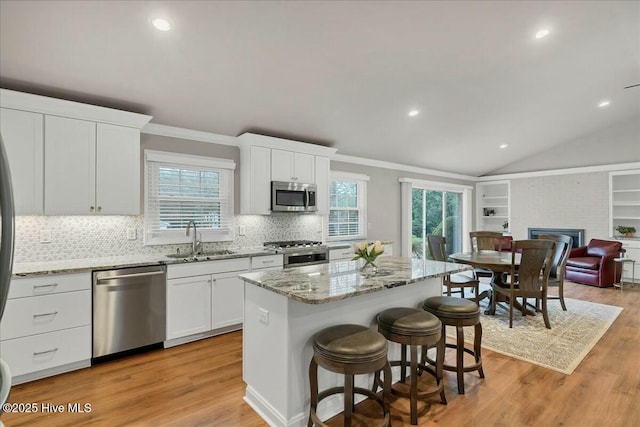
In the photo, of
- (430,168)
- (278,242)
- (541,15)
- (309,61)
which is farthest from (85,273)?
(430,168)

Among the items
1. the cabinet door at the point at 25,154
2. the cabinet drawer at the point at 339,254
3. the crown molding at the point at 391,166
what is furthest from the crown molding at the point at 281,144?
the cabinet door at the point at 25,154

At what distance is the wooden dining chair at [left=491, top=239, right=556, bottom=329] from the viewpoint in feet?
12.9

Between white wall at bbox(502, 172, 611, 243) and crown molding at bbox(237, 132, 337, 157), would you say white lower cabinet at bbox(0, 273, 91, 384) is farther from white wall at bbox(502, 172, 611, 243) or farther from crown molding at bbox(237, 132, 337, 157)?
white wall at bbox(502, 172, 611, 243)

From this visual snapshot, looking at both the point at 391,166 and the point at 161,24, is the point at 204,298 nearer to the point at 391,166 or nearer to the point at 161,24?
the point at 161,24

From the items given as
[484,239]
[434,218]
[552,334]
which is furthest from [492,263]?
[434,218]

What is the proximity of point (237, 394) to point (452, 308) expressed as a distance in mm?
1805

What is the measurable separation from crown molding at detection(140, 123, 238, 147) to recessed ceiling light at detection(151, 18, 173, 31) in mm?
1491

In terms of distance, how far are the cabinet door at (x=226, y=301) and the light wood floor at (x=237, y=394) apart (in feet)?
1.42

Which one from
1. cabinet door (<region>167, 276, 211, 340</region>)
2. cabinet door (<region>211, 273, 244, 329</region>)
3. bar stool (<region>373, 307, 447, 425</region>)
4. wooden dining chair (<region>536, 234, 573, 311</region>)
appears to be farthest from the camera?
wooden dining chair (<region>536, 234, 573, 311</region>)

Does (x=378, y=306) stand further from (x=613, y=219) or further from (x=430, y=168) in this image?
(x=613, y=219)

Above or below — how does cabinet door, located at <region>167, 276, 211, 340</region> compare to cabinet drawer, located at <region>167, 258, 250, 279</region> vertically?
below

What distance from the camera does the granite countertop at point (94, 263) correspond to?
2.79m

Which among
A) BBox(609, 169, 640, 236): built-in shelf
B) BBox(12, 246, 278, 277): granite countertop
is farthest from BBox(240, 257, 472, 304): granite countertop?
BBox(609, 169, 640, 236): built-in shelf

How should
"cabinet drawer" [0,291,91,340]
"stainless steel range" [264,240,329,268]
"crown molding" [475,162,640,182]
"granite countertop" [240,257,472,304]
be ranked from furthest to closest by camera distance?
"crown molding" [475,162,640,182] → "stainless steel range" [264,240,329,268] → "cabinet drawer" [0,291,91,340] → "granite countertop" [240,257,472,304]
